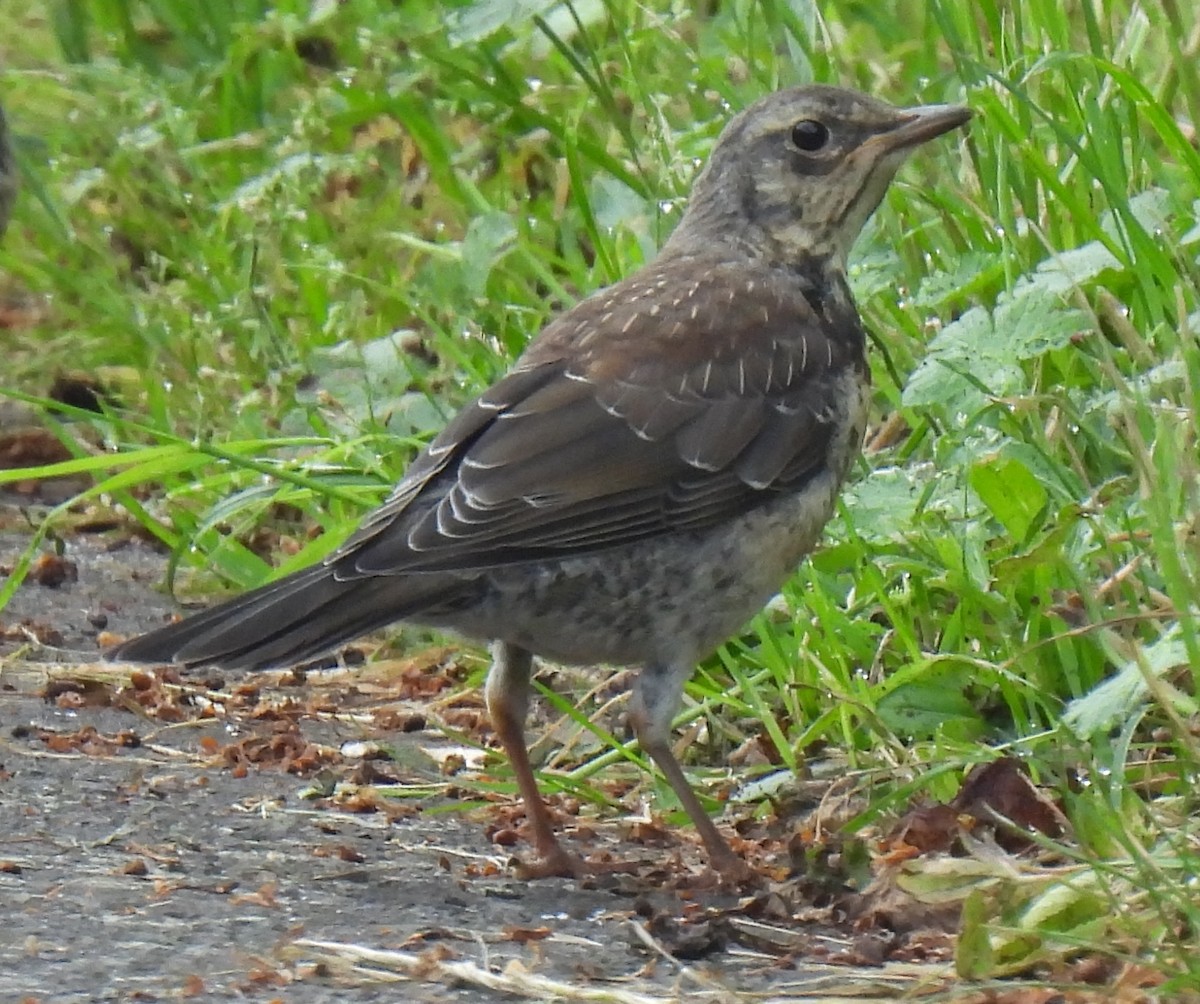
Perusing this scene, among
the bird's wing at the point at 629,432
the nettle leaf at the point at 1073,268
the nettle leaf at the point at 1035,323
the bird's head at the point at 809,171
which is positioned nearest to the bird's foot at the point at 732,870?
the bird's wing at the point at 629,432

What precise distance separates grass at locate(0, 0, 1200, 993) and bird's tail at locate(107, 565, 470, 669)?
846 millimetres

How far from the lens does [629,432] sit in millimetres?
4598

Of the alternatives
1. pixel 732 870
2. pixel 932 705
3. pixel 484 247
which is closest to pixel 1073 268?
pixel 932 705

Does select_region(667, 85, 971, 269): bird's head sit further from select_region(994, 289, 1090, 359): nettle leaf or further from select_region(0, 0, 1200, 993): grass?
select_region(994, 289, 1090, 359): nettle leaf

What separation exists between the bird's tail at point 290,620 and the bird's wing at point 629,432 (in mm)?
52

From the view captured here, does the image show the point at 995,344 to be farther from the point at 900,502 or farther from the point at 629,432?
the point at 629,432

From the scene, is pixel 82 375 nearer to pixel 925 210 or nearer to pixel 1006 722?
pixel 925 210

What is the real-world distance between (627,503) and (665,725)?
44 cm

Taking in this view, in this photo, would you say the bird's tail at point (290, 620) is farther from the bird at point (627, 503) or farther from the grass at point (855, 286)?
the grass at point (855, 286)

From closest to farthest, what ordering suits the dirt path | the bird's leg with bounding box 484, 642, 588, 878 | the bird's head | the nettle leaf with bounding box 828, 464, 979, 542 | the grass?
the dirt path < the grass < the bird's leg with bounding box 484, 642, 588, 878 < the nettle leaf with bounding box 828, 464, 979, 542 < the bird's head

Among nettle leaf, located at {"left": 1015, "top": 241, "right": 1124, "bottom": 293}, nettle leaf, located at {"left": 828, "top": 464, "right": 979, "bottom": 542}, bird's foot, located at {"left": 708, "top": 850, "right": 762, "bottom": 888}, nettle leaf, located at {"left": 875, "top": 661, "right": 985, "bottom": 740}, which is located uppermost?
nettle leaf, located at {"left": 1015, "top": 241, "right": 1124, "bottom": 293}

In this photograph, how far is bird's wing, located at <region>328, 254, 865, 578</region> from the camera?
437 centimetres

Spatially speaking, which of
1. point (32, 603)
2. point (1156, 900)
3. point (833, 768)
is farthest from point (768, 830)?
point (32, 603)

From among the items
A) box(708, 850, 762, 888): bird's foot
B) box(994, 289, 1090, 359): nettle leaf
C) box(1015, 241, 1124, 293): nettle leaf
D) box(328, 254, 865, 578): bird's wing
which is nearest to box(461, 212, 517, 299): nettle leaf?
box(328, 254, 865, 578): bird's wing
